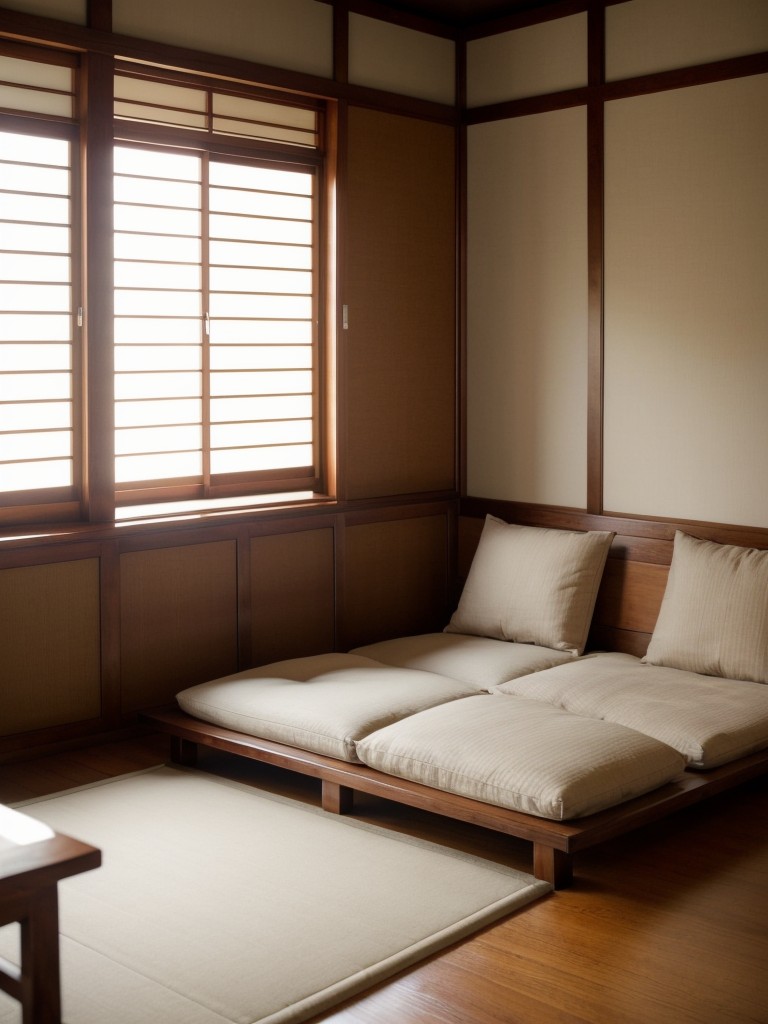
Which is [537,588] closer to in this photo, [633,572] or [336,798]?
[633,572]

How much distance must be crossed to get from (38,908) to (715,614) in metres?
2.53

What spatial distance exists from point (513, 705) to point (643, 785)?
53cm

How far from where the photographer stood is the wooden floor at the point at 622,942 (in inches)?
90.0

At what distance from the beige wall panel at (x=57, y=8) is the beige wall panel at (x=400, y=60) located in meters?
1.12

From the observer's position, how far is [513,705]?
136 inches

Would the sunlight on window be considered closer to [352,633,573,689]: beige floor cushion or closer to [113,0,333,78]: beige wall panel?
[113,0,333,78]: beige wall panel

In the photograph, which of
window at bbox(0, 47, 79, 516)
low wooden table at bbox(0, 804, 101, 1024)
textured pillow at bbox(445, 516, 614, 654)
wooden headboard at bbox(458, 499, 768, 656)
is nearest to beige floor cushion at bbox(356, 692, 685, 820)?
textured pillow at bbox(445, 516, 614, 654)

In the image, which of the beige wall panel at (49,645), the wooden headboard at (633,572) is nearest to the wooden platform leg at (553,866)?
the wooden headboard at (633,572)

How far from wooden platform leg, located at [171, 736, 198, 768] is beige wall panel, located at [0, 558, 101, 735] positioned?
0.35 metres

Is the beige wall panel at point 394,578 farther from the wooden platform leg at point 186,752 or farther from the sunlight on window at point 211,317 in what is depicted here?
the wooden platform leg at point 186,752

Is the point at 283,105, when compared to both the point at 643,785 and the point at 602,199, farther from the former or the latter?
the point at 643,785

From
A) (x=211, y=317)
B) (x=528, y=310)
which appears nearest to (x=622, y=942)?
(x=211, y=317)

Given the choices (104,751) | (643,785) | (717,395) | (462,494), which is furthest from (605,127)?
(104,751)

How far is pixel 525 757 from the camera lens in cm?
300
